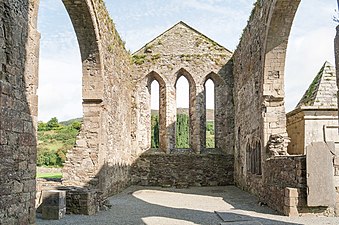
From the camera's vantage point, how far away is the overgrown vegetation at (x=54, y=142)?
2570cm

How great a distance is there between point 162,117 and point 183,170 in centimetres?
226

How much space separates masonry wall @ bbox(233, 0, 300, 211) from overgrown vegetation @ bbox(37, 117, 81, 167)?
1291 cm

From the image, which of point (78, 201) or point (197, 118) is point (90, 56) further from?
point (197, 118)

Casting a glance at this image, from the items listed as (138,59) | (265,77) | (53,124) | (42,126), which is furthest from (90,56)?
(42,126)

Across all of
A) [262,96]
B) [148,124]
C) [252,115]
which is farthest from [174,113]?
[262,96]

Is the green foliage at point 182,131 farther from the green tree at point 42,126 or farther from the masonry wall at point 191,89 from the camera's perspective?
the green tree at point 42,126

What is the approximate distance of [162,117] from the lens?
15008 millimetres

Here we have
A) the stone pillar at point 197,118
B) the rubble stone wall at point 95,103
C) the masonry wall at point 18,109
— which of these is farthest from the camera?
the stone pillar at point 197,118

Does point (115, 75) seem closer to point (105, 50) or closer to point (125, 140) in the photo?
point (105, 50)

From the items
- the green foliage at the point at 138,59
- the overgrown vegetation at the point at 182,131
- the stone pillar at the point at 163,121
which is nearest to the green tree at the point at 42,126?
the overgrown vegetation at the point at 182,131

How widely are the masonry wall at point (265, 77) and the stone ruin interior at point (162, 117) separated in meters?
0.03

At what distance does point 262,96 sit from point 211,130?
66.5ft

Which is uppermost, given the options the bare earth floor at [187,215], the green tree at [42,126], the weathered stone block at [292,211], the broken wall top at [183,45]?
the broken wall top at [183,45]

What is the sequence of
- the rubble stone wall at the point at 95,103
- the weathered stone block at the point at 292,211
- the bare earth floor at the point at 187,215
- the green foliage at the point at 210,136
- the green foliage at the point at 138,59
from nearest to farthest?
the bare earth floor at the point at 187,215, the weathered stone block at the point at 292,211, the rubble stone wall at the point at 95,103, the green foliage at the point at 138,59, the green foliage at the point at 210,136
